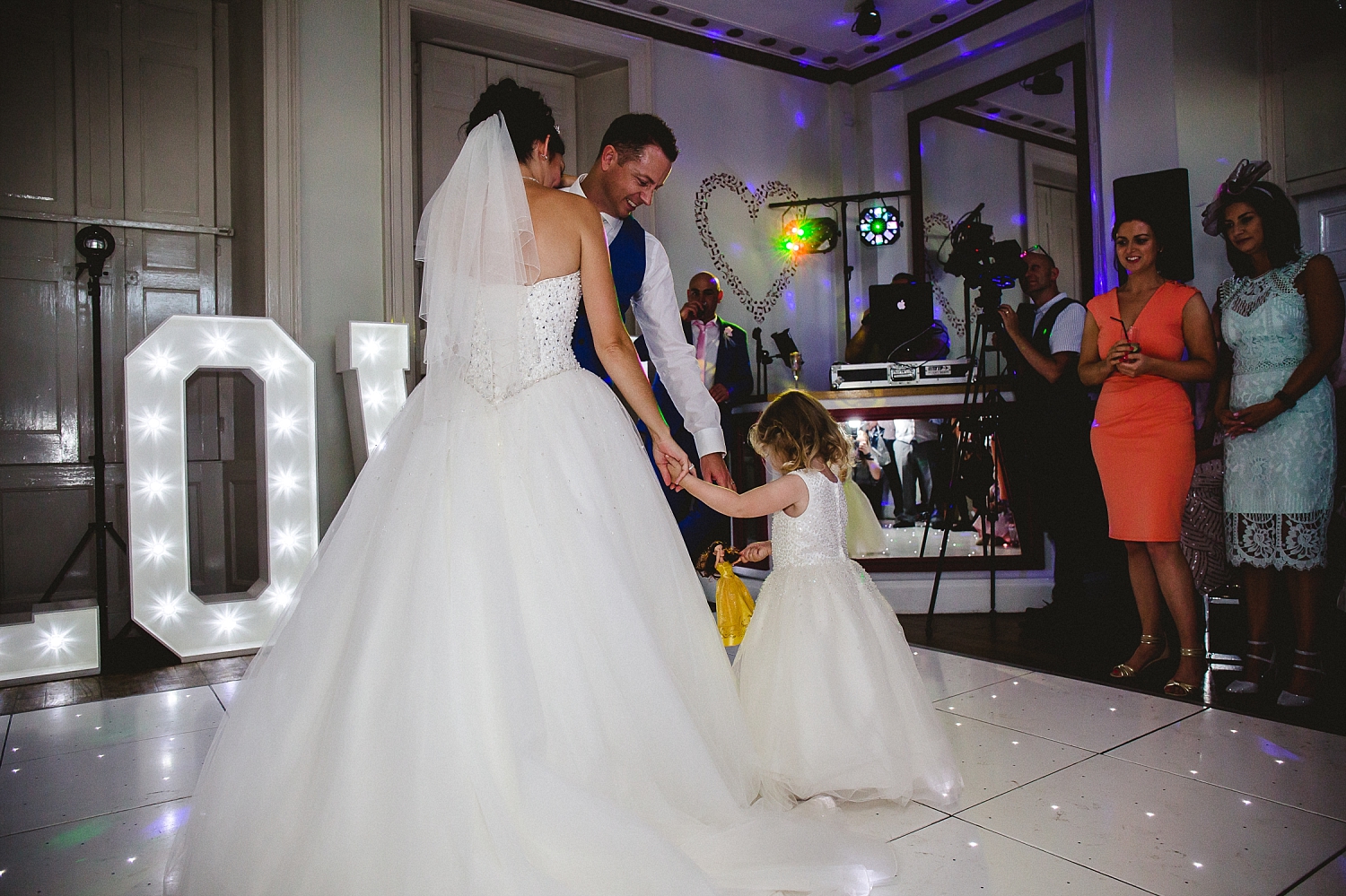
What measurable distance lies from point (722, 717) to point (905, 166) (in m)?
5.97

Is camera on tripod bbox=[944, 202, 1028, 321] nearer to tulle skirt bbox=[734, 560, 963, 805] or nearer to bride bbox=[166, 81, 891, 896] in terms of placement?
tulle skirt bbox=[734, 560, 963, 805]

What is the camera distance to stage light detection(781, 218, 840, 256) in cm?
656

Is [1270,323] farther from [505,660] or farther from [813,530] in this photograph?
[505,660]

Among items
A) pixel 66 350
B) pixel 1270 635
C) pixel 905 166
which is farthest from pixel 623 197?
pixel 905 166

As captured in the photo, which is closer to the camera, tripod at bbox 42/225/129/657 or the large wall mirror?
tripod at bbox 42/225/129/657

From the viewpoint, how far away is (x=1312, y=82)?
4379mm

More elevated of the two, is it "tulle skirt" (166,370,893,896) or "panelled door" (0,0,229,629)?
"panelled door" (0,0,229,629)

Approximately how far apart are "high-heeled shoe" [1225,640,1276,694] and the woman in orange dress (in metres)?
0.11

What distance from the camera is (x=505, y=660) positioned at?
1537 millimetres

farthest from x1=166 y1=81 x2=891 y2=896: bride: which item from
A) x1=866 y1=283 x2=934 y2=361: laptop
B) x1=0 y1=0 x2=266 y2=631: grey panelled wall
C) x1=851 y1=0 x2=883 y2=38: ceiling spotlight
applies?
x1=851 y1=0 x2=883 y2=38: ceiling spotlight

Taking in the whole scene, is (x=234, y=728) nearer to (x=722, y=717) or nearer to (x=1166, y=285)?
(x=722, y=717)

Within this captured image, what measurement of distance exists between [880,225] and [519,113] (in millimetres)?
5139

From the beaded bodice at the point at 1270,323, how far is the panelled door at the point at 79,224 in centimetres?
502

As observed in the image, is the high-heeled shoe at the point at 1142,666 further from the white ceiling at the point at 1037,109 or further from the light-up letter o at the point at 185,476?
the white ceiling at the point at 1037,109
